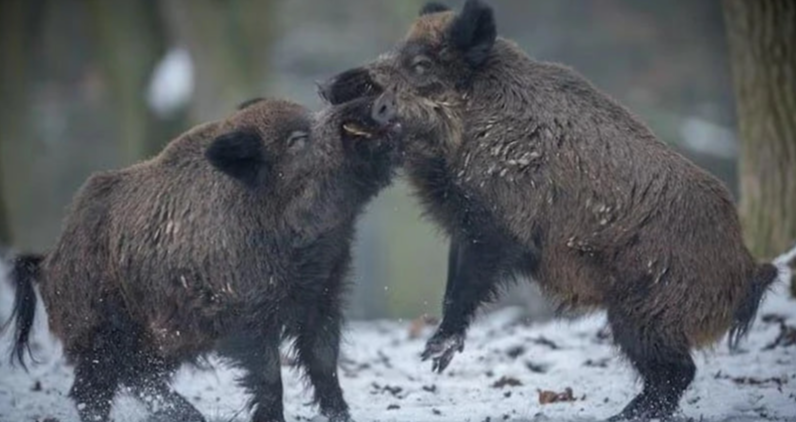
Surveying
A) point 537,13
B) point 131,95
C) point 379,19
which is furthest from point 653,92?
point 131,95

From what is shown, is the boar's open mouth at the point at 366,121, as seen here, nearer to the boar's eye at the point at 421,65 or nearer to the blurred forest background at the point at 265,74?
the boar's eye at the point at 421,65

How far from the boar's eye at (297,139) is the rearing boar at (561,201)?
25 centimetres

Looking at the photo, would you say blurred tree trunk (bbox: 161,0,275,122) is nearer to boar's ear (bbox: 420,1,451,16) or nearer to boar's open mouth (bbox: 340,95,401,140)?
boar's ear (bbox: 420,1,451,16)

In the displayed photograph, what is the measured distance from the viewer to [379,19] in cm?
2369

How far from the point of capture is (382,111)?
26.5 feet

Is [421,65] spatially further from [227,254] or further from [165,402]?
[165,402]

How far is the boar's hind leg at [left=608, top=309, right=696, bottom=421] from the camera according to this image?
784 cm

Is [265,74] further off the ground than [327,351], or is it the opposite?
[265,74]

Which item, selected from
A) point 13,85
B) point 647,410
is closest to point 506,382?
point 647,410

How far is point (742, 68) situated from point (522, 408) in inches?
152

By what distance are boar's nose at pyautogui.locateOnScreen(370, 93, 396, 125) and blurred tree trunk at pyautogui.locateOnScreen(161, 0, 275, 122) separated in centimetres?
958

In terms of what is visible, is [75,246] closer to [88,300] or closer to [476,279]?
[88,300]

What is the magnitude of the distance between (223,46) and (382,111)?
10.1 metres

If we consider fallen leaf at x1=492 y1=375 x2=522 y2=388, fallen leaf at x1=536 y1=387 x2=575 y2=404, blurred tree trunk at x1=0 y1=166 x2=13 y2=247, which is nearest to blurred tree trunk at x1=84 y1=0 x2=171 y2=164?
blurred tree trunk at x1=0 y1=166 x2=13 y2=247
